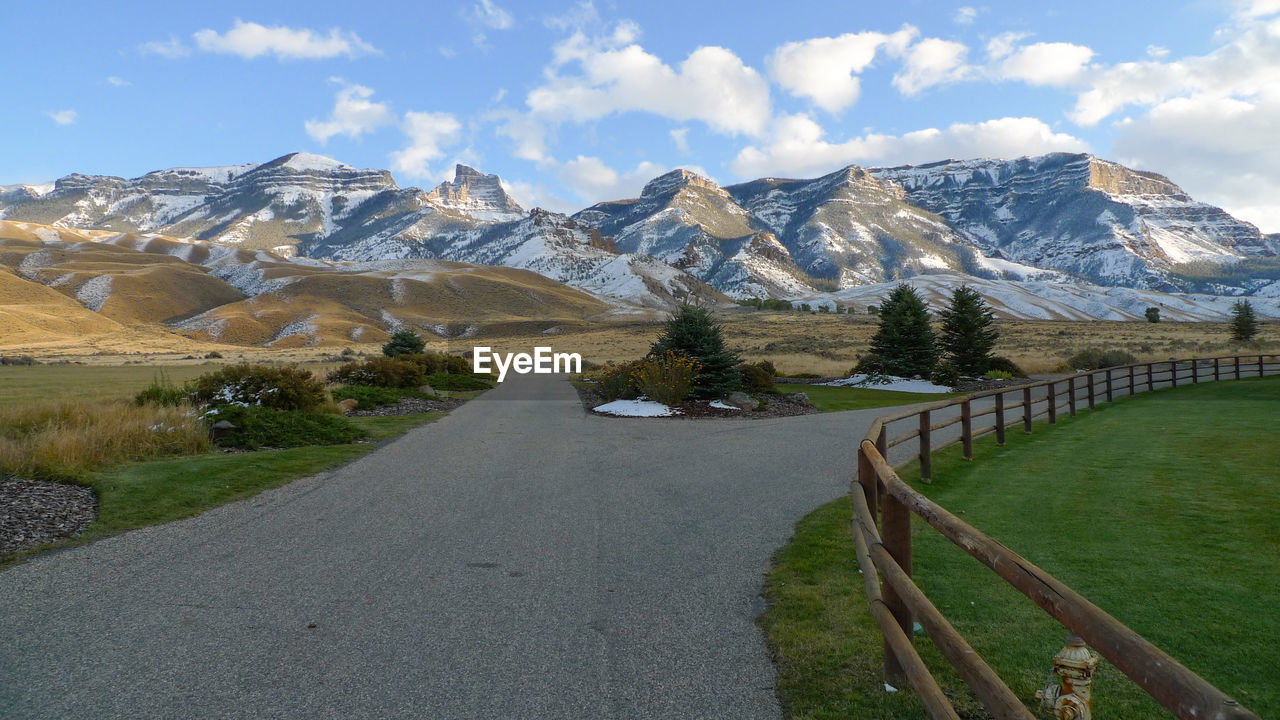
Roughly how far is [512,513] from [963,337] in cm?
2810

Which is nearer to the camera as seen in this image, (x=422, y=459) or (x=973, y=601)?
(x=973, y=601)

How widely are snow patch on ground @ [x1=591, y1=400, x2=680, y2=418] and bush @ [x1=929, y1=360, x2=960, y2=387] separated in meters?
13.7

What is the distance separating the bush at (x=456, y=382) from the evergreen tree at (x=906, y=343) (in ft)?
58.6

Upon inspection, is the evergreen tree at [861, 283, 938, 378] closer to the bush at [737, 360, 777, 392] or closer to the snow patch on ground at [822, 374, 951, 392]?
the snow patch on ground at [822, 374, 951, 392]

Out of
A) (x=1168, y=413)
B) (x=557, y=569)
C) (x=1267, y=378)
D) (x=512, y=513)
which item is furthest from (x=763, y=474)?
(x=1267, y=378)

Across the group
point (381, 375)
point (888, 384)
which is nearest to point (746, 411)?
A: point (888, 384)

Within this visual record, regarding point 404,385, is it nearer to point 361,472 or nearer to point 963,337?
point 361,472

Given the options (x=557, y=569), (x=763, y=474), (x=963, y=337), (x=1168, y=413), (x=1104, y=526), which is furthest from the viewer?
(x=963, y=337)

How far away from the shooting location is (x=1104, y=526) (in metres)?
6.70

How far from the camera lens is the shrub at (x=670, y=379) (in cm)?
2041

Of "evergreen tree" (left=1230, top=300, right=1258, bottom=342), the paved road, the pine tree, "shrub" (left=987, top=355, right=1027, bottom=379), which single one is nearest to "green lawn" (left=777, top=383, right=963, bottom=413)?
the pine tree

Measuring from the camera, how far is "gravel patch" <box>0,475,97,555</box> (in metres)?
6.82

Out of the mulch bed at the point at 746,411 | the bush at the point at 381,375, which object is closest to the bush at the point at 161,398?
the bush at the point at 381,375

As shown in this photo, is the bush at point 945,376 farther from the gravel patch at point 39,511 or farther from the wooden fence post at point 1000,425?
the gravel patch at point 39,511
